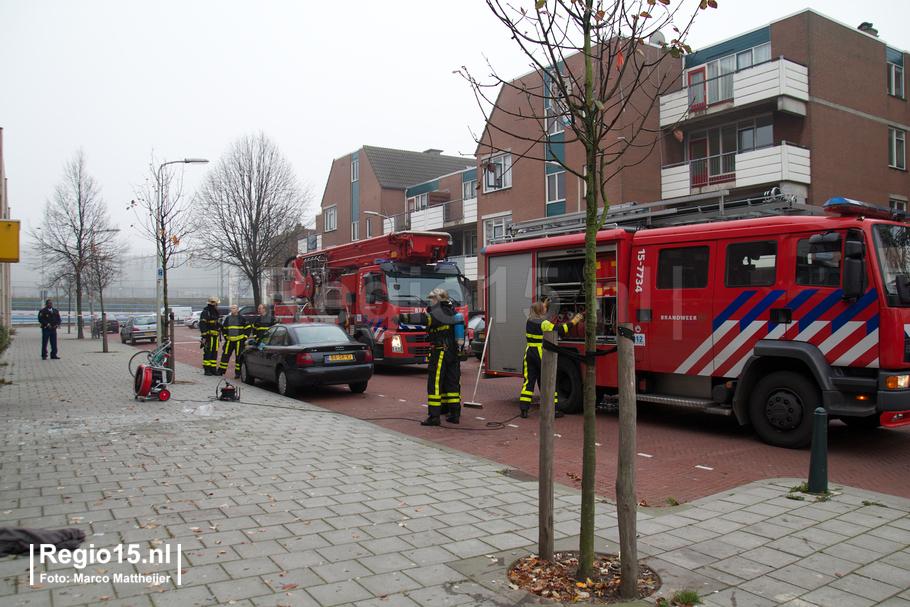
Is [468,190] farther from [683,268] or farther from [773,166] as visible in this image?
[683,268]

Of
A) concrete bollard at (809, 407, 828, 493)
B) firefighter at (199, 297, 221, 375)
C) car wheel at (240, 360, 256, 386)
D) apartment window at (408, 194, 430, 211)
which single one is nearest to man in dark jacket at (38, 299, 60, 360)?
firefighter at (199, 297, 221, 375)

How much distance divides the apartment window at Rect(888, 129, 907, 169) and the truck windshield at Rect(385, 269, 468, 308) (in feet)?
61.5

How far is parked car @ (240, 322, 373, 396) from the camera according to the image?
1141 cm

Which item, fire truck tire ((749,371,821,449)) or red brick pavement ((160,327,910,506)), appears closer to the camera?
red brick pavement ((160,327,910,506))

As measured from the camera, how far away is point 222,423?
27.7ft

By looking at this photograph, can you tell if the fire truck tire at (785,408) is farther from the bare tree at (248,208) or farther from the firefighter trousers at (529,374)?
the bare tree at (248,208)

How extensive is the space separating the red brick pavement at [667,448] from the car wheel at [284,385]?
79cm

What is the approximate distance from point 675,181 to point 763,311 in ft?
55.9

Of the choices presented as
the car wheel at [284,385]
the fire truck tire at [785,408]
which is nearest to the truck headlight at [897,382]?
the fire truck tire at [785,408]

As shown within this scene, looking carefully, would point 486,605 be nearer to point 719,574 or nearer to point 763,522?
point 719,574

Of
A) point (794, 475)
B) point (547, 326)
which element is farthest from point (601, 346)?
point (794, 475)

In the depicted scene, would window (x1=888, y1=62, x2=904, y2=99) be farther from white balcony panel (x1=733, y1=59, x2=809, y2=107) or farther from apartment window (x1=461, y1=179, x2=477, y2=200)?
apartment window (x1=461, y1=179, x2=477, y2=200)

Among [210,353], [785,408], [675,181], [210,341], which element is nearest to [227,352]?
[210,353]

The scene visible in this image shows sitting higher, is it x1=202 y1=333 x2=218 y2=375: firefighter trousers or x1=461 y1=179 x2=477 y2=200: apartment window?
x1=461 y1=179 x2=477 y2=200: apartment window
